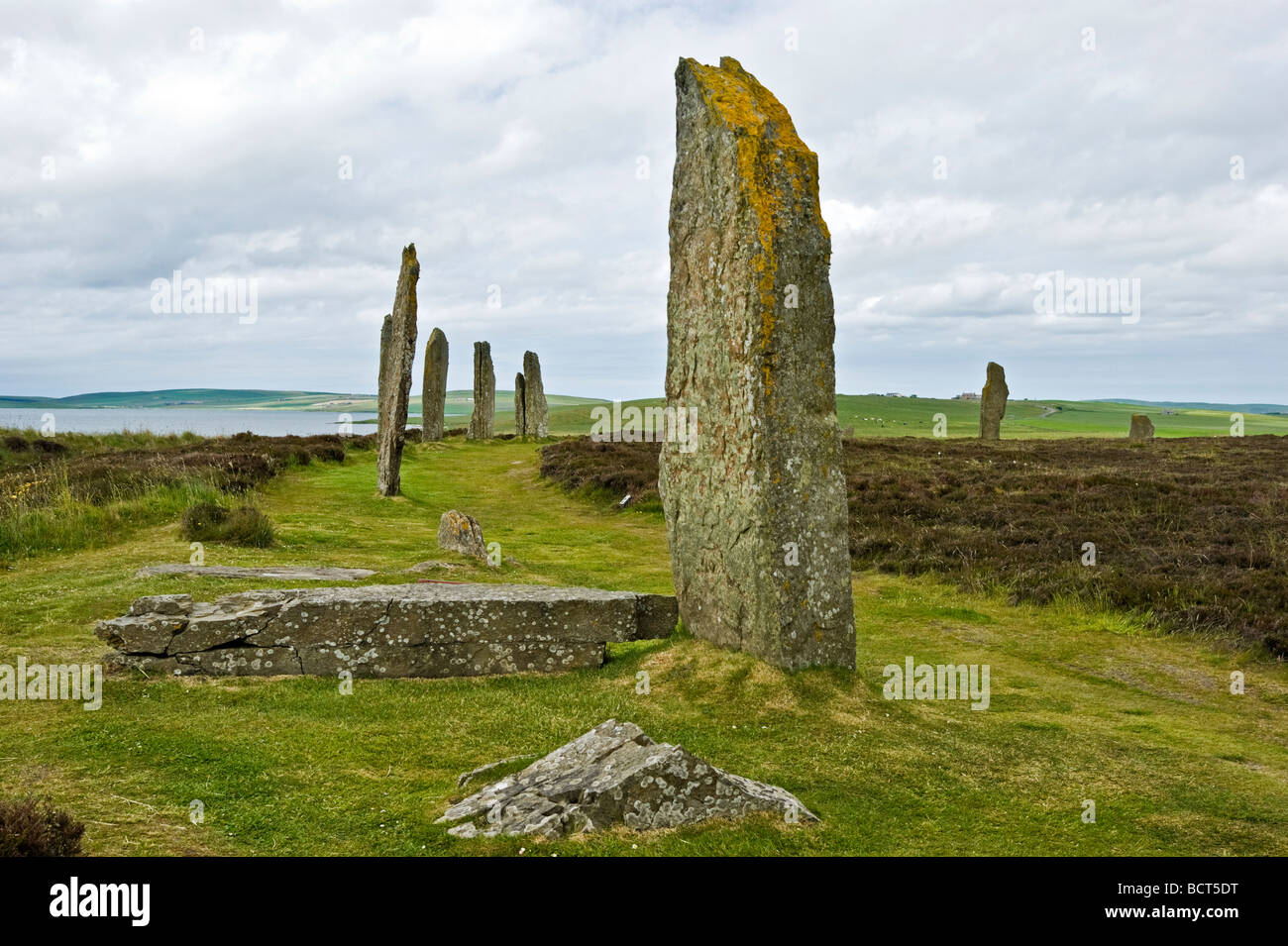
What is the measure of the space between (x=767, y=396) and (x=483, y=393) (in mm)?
38198

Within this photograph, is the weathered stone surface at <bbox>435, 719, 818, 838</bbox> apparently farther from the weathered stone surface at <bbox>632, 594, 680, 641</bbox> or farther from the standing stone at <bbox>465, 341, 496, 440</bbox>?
the standing stone at <bbox>465, 341, 496, 440</bbox>

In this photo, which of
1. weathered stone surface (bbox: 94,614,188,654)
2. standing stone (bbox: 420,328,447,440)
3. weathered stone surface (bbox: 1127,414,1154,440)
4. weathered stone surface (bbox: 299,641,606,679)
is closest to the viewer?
weathered stone surface (bbox: 94,614,188,654)

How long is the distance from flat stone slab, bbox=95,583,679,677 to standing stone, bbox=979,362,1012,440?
38599mm

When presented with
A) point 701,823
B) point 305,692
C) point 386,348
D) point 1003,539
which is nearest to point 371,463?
point 386,348

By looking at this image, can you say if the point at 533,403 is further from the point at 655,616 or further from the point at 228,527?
the point at 655,616

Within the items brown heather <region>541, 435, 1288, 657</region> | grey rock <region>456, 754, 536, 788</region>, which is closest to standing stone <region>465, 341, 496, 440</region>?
brown heather <region>541, 435, 1288, 657</region>

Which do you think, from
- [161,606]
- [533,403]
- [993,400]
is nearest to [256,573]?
[161,606]

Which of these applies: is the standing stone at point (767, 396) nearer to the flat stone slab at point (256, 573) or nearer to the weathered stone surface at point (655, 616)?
the weathered stone surface at point (655, 616)

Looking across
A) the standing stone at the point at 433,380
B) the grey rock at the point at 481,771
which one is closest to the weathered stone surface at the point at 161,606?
the grey rock at the point at 481,771

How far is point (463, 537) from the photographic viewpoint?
1432 cm

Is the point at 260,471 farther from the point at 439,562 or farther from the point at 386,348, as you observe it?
the point at 439,562

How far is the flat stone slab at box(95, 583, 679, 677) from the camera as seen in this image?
780cm

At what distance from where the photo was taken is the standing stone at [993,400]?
141 feet

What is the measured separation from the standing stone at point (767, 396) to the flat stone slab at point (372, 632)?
1.43m
